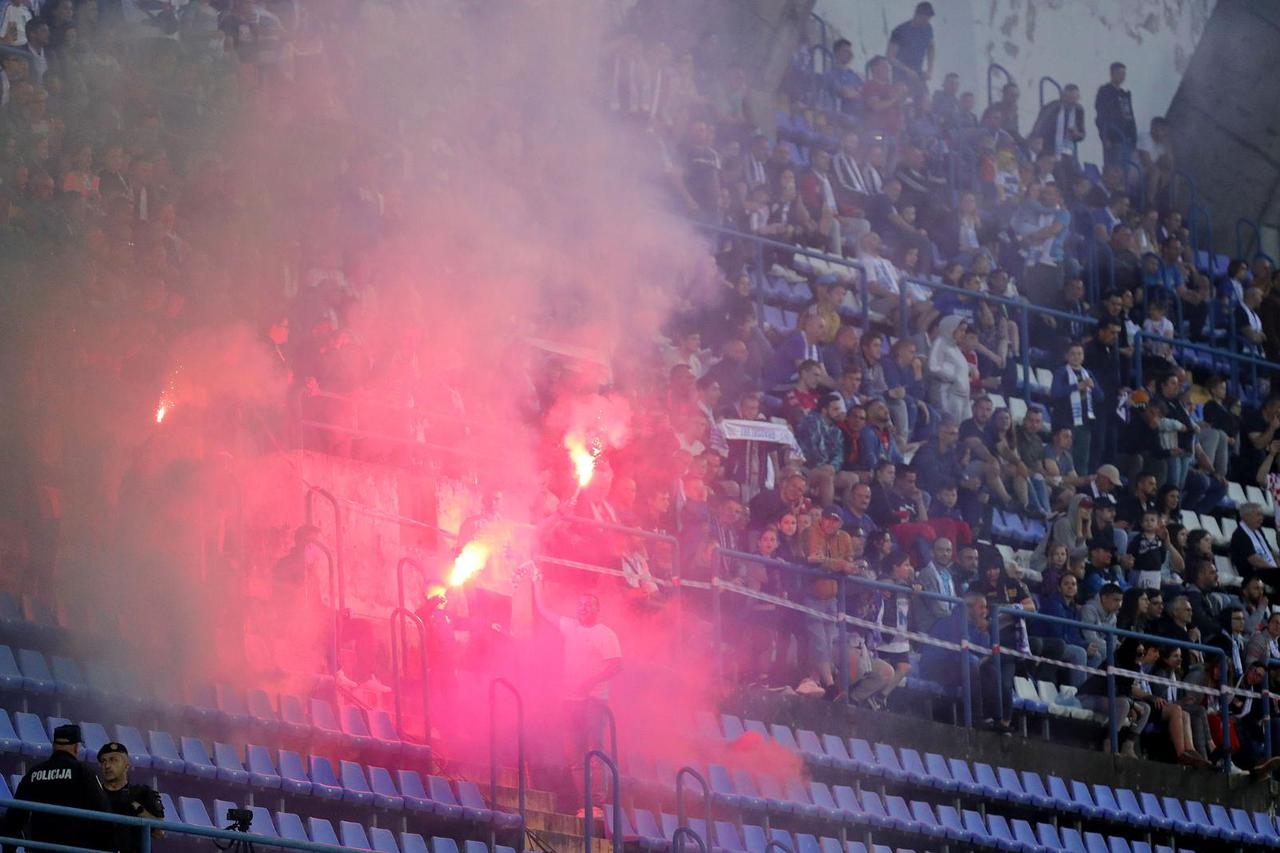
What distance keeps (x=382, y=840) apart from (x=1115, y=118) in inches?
570

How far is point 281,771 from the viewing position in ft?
40.6

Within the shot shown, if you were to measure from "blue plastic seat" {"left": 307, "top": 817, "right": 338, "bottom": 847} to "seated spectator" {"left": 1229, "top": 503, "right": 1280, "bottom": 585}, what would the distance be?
9.86 metres

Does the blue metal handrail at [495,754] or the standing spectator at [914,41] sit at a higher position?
the standing spectator at [914,41]

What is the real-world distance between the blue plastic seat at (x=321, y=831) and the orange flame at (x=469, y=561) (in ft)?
8.60

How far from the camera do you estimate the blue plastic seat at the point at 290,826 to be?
12.0 meters

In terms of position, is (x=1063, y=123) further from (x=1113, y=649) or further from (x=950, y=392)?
(x=1113, y=649)

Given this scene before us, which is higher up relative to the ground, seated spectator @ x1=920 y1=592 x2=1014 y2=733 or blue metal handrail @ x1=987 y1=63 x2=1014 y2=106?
blue metal handrail @ x1=987 y1=63 x2=1014 y2=106

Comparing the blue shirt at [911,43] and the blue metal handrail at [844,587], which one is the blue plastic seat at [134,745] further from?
the blue shirt at [911,43]

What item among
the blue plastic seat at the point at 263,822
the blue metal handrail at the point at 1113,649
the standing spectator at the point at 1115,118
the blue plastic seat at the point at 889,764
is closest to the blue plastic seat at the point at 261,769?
the blue plastic seat at the point at 263,822

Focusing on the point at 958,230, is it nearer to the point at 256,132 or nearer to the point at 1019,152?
the point at 1019,152

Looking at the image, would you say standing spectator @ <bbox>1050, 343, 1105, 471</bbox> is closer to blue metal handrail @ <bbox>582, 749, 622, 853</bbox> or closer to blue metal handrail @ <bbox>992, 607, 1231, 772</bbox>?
blue metal handrail @ <bbox>992, 607, 1231, 772</bbox>

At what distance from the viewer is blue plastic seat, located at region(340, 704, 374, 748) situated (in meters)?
12.9

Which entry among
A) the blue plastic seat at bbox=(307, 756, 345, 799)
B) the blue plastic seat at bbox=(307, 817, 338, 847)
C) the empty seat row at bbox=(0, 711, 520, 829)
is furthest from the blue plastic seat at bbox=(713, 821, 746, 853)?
the blue plastic seat at bbox=(307, 817, 338, 847)

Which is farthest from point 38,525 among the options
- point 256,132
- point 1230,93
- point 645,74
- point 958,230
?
point 1230,93
